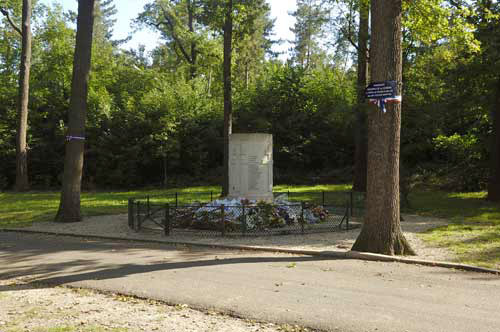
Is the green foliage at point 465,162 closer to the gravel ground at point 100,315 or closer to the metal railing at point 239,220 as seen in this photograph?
the metal railing at point 239,220

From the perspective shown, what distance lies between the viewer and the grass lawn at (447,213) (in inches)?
425

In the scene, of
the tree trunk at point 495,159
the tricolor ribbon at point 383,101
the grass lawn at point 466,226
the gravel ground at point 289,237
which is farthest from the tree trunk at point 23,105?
the tricolor ribbon at point 383,101

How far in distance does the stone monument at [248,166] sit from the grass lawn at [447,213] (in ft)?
18.0

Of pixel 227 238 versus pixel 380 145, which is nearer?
pixel 380 145

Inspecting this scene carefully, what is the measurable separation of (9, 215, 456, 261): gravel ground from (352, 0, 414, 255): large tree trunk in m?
0.77

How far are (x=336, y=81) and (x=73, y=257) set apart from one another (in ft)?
106

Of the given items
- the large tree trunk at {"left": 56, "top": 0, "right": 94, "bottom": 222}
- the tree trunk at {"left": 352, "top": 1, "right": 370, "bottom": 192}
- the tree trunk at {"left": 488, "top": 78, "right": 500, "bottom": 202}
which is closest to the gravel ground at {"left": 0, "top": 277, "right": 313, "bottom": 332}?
the large tree trunk at {"left": 56, "top": 0, "right": 94, "bottom": 222}

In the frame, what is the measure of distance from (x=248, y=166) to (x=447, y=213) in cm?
756

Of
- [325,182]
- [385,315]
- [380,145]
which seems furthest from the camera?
[325,182]

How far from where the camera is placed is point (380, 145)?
32.8ft

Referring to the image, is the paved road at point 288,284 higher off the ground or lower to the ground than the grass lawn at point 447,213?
lower

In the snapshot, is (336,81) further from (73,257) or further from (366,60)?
(73,257)

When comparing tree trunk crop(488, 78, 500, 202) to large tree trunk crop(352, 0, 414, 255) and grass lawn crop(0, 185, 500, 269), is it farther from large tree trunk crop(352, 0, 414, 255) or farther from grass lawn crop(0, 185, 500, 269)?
large tree trunk crop(352, 0, 414, 255)

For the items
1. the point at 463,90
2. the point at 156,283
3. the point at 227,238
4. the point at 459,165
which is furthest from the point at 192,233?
the point at 459,165
